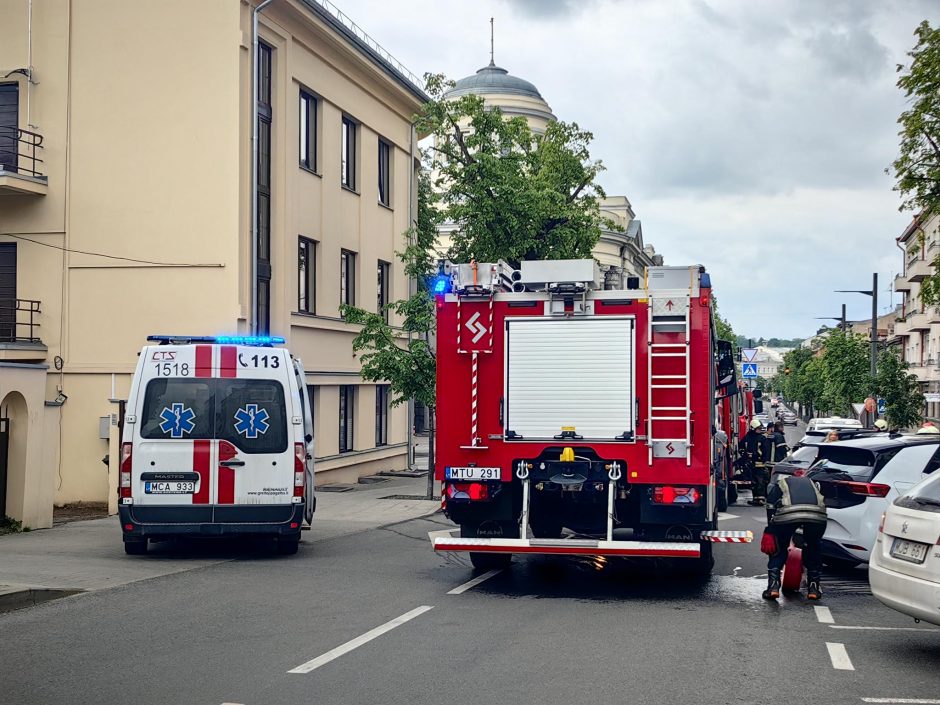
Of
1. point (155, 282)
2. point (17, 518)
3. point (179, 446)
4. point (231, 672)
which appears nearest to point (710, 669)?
→ point (231, 672)

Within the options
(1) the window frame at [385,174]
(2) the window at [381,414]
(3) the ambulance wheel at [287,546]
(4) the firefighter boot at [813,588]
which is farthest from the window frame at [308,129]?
(4) the firefighter boot at [813,588]

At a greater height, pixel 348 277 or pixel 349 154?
pixel 349 154

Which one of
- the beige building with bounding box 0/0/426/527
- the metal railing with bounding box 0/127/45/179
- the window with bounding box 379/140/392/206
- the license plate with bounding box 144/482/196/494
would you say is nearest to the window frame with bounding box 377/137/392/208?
the window with bounding box 379/140/392/206

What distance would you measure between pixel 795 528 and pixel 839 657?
2.58 m

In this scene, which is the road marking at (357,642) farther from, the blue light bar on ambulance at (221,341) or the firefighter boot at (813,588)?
the blue light bar on ambulance at (221,341)

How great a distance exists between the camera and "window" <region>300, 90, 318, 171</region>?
25.4 meters

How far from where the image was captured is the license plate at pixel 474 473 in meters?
10.7

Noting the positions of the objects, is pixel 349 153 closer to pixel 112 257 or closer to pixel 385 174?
pixel 385 174

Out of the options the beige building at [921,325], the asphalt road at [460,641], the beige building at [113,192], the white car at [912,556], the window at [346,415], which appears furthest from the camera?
the beige building at [921,325]

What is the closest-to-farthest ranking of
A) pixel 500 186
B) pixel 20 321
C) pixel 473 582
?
1. pixel 473 582
2. pixel 20 321
3. pixel 500 186

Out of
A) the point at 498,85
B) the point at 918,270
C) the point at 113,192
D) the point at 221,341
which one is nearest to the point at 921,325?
the point at 918,270

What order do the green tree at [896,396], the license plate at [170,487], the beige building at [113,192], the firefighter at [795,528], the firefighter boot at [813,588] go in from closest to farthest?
the firefighter at [795,528]
the firefighter boot at [813,588]
the license plate at [170,487]
the beige building at [113,192]
the green tree at [896,396]

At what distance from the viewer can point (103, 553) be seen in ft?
44.0

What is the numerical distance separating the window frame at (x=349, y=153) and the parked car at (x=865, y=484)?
1792 centimetres
